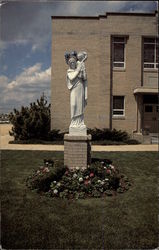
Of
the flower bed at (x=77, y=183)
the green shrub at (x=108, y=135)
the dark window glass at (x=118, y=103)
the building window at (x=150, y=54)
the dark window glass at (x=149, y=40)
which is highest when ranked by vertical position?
the dark window glass at (x=149, y=40)

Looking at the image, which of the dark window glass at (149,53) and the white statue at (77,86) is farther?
the dark window glass at (149,53)

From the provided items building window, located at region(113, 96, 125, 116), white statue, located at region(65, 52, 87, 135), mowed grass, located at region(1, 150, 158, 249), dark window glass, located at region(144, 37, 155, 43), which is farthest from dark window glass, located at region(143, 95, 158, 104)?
mowed grass, located at region(1, 150, 158, 249)

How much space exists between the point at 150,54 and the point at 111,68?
3.46 metres

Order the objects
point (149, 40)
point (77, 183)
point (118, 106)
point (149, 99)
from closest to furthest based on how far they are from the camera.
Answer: point (77, 183) → point (149, 40) → point (118, 106) → point (149, 99)

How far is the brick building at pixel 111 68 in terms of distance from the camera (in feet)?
62.0

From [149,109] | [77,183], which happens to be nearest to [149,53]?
[149,109]

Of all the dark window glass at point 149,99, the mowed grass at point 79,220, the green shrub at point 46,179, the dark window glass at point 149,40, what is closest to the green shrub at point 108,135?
the dark window glass at point 149,99

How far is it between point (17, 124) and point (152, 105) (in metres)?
11.1

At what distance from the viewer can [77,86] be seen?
7.16m

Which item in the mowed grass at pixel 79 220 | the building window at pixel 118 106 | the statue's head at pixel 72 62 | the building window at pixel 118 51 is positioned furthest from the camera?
the building window at pixel 118 106

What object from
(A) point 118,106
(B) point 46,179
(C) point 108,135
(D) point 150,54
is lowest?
(B) point 46,179

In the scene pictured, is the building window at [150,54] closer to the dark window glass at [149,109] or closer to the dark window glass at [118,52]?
the dark window glass at [118,52]

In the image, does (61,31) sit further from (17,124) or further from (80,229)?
(80,229)

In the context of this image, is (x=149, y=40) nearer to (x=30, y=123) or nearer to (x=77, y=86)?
(x=30, y=123)
